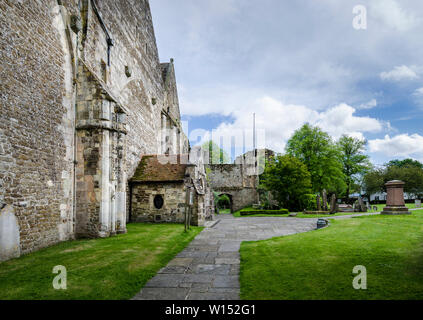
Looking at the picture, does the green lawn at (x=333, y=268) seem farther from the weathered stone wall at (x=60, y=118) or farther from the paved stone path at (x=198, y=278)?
the weathered stone wall at (x=60, y=118)

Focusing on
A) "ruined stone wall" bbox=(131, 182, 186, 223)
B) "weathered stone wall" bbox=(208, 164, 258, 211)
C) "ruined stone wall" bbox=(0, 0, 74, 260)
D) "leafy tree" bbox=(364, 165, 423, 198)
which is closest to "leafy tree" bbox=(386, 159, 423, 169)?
"leafy tree" bbox=(364, 165, 423, 198)

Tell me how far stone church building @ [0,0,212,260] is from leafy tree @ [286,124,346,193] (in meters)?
22.0

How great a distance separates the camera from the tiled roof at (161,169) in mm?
14697

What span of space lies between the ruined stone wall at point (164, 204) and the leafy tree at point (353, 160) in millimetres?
31836

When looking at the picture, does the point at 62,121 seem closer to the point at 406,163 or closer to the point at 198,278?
the point at 198,278

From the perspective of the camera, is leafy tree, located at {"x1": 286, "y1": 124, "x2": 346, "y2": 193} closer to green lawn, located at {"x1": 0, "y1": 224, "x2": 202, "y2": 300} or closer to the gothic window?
the gothic window

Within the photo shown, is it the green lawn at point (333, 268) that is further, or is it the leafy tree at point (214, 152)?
the leafy tree at point (214, 152)

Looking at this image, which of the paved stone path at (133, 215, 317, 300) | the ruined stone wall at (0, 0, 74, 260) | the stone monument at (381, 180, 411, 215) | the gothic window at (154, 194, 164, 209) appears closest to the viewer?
the paved stone path at (133, 215, 317, 300)

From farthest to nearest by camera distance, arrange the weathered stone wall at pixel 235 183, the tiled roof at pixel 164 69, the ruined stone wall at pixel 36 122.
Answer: the weathered stone wall at pixel 235 183
the tiled roof at pixel 164 69
the ruined stone wall at pixel 36 122

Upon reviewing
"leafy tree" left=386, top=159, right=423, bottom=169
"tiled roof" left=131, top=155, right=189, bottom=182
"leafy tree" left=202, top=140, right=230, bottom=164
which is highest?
"leafy tree" left=202, top=140, right=230, bottom=164

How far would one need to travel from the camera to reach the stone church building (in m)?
6.75

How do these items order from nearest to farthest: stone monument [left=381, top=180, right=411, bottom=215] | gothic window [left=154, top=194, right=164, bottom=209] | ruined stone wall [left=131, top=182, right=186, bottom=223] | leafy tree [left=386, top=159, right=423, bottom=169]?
ruined stone wall [left=131, top=182, right=186, bottom=223] → gothic window [left=154, top=194, right=164, bottom=209] → stone monument [left=381, top=180, right=411, bottom=215] → leafy tree [left=386, top=159, right=423, bottom=169]

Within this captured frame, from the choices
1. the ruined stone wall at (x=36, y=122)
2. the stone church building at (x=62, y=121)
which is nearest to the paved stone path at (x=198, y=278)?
the stone church building at (x=62, y=121)
